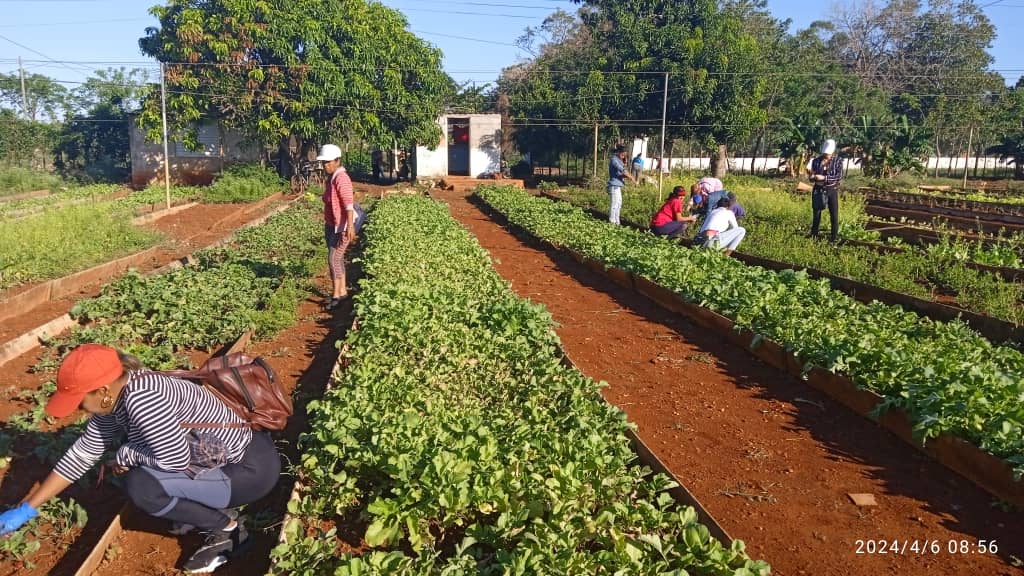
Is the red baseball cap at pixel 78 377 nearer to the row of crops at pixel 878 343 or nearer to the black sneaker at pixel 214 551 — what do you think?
the black sneaker at pixel 214 551

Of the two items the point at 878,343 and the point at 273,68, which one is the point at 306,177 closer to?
the point at 273,68

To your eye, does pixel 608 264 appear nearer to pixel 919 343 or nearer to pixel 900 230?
pixel 919 343

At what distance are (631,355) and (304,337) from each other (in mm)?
3190

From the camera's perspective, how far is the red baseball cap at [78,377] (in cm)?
303

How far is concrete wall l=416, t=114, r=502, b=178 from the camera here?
3178 cm

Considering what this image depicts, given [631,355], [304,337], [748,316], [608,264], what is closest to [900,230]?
[608,264]

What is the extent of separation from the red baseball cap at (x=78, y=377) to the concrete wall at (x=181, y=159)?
2653 cm

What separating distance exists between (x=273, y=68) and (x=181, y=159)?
6802 mm

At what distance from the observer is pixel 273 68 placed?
2388cm

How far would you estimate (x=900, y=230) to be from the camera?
13.4 meters

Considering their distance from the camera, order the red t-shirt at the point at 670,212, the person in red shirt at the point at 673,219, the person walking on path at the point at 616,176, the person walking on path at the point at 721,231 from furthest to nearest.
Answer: the person walking on path at the point at 616,176 < the red t-shirt at the point at 670,212 < the person in red shirt at the point at 673,219 < the person walking on path at the point at 721,231

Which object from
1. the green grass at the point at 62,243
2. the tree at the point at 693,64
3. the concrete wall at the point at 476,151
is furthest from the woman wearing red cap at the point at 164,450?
the concrete wall at the point at 476,151

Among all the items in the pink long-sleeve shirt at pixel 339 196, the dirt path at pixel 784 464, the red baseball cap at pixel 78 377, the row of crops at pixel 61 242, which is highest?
the pink long-sleeve shirt at pixel 339 196

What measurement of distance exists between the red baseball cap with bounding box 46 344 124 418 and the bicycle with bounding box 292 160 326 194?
22.7 meters
